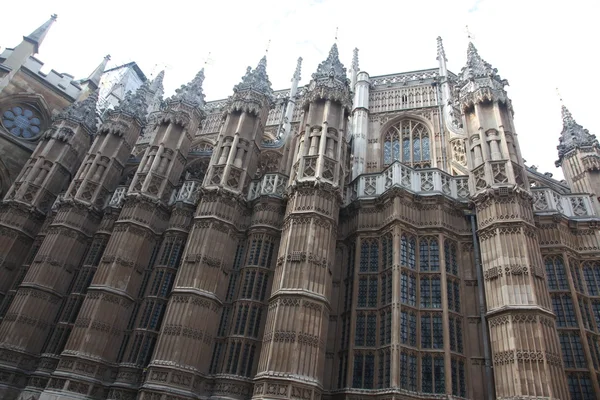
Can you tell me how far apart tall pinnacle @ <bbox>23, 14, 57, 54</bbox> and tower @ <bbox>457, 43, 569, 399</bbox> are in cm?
3201

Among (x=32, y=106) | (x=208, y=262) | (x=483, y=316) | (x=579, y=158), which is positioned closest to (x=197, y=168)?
(x=208, y=262)

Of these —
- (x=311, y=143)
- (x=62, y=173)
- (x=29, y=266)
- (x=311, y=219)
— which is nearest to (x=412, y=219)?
(x=311, y=219)

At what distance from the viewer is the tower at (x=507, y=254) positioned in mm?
13445

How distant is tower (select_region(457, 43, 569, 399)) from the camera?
44.1 feet

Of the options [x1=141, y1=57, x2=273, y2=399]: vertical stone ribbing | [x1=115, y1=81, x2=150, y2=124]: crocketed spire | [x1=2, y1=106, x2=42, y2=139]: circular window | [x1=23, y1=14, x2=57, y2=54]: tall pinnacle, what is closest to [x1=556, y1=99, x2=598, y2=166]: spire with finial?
[x1=141, y1=57, x2=273, y2=399]: vertical stone ribbing

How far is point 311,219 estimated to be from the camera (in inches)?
689

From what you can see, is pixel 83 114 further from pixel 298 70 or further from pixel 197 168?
pixel 298 70

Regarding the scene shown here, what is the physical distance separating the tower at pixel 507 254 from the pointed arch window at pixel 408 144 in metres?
4.88

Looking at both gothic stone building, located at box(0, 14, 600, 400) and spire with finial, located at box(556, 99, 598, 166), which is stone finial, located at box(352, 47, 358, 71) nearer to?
gothic stone building, located at box(0, 14, 600, 400)

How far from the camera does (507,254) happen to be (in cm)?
1562

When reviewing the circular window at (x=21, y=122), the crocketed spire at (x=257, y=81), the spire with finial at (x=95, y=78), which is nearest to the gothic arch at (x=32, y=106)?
the circular window at (x=21, y=122)

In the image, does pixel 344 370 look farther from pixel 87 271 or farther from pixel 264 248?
pixel 87 271

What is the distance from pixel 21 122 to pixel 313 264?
26.9 meters

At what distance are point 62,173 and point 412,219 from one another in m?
21.9
